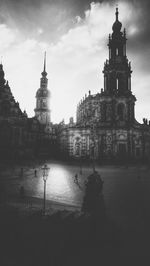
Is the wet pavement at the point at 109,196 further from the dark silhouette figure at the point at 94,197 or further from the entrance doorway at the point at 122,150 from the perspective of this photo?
the entrance doorway at the point at 122,150

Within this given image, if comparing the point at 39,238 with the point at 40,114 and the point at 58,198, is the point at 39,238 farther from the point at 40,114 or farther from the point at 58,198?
the point at 40,114

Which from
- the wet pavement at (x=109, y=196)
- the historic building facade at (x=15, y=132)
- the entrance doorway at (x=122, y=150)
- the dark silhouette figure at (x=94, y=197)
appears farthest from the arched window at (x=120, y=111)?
the dark silhouette figure at (x=94, y=197)

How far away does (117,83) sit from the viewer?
189 ft

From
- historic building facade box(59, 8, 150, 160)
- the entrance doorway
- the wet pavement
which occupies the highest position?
historic building facade box(59, 8, 150, 160)

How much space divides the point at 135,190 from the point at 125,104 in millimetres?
36985

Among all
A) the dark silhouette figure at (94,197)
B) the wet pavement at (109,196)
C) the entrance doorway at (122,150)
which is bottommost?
the wet pavement at (109,196)

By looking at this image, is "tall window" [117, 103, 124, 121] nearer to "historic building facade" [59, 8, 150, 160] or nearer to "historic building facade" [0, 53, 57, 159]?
"historic building facade" [59, 8, 150, 160]

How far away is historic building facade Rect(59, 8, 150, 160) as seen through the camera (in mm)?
51312

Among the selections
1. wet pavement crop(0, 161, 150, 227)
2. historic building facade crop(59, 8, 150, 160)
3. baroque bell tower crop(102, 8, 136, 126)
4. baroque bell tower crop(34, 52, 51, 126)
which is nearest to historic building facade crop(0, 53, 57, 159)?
historic building facade crop(59, 8, 150, 160)

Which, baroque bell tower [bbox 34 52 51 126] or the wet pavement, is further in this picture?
baroque bell tower [bbox 34 52 51 126]

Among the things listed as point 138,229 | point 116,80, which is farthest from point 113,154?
point 138,229

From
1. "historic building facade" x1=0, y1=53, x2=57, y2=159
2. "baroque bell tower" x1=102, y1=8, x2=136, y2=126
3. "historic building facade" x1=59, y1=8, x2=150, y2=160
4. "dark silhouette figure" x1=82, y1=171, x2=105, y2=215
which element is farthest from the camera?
"baroque bell tower" x1=102, y1=8, x2=136, y2=126

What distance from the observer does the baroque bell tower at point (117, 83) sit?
54688 mm

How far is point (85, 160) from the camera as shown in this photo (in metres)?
47.0
